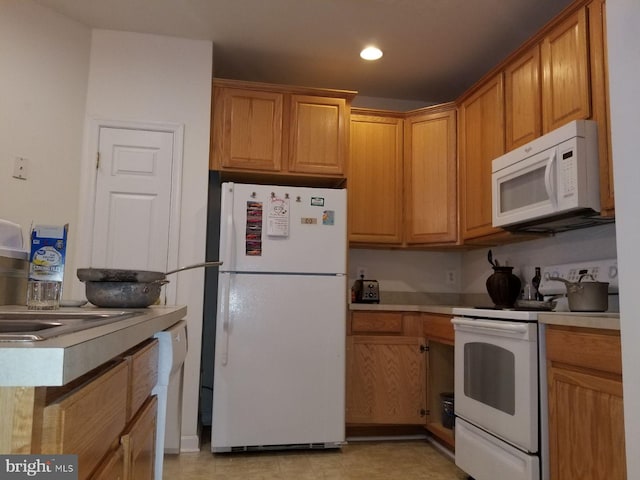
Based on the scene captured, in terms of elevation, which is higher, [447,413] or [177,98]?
[177,98]

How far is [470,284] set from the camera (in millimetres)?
3840

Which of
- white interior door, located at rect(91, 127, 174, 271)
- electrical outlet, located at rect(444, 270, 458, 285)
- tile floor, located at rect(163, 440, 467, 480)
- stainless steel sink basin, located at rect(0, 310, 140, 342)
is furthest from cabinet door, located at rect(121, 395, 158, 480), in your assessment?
electrical outlet, located at rect(444, 270, 458, 285)

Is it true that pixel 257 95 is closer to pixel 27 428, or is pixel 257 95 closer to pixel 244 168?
pixel 244 168

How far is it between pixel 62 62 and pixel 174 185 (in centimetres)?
92

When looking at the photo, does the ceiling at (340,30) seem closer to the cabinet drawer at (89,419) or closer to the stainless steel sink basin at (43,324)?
the stainless steel sink basin at (43,324)

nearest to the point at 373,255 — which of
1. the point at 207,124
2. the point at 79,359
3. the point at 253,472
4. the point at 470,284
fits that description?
the point at 470,284

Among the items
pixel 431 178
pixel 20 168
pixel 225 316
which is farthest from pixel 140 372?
pixel 431 178

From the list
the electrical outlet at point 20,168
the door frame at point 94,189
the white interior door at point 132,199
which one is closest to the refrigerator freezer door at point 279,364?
the door frame at point 94,189

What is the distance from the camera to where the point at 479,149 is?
3.17 metres

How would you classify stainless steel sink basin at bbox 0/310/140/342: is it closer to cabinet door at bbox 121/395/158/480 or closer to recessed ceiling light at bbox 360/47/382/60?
cabinet door at bbox 121/395/158/480

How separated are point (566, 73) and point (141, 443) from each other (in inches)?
92.6

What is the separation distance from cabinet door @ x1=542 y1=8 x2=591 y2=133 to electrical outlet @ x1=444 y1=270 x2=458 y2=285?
1653 mm

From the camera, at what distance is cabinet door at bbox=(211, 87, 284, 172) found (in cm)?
319

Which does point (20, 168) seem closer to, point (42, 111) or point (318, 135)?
point (42, 111)
